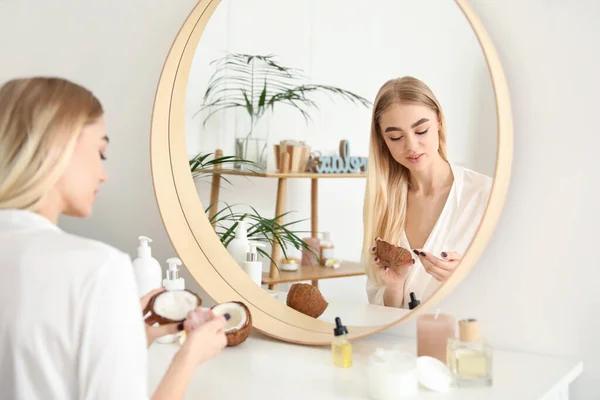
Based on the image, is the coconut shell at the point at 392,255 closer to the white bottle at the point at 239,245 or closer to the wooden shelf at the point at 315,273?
the wooden shelf at the point at 315,273

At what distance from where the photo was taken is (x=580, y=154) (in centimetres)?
106

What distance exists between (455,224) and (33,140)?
672 millimetres

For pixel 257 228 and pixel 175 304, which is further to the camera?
pixel 257 228

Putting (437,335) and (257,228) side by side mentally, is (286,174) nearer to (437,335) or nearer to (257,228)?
(257,228)

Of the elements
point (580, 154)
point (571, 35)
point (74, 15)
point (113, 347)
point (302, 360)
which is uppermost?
point (74, 15)

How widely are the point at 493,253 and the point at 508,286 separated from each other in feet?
0.19

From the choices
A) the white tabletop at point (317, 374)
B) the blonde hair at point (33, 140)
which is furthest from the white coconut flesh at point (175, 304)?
the blonde hair at point (33, 140)

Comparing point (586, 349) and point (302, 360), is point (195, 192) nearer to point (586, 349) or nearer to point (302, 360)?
point (302, 360)

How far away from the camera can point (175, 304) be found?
1.00m

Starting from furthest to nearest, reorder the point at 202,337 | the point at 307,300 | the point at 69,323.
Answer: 1. the point at 307,300
2. the point at 202,337
3. the point at 69,323

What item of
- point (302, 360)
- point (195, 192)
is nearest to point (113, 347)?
point (302, 360)

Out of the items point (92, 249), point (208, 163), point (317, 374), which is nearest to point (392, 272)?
point (317, 374)

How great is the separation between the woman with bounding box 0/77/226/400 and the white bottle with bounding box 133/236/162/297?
497mm

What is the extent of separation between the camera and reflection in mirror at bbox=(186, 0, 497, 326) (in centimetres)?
115
